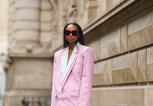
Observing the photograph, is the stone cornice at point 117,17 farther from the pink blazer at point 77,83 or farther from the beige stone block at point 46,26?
the beige stone block at point 46,26

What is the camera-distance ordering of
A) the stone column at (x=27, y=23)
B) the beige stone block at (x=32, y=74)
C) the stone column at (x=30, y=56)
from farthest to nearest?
the stone column at (x=27, y=23) < the beige stone block at (x=32, y=74) < the stone column at (x=30, y=56)

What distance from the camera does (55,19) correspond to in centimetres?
2369

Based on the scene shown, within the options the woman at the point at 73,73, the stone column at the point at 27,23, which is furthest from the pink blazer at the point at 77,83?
the stone column at the point at 27,23

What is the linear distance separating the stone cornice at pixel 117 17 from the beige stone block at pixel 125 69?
625 millimetres

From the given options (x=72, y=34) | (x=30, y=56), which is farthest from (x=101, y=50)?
(x=30, y=56)

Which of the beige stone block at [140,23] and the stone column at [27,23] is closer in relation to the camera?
the beige stone block at [140,23]

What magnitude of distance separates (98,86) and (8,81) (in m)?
12.8

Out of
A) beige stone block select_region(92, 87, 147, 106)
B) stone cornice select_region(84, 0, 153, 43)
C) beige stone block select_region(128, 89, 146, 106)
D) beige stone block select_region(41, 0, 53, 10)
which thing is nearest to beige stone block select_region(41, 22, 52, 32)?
beige stone block select_region(41, 0, 53, 10)

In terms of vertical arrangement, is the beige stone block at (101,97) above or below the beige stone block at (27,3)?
below

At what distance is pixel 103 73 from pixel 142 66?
3.50 metres

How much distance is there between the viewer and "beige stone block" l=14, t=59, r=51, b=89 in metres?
23.3

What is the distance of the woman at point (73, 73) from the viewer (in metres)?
6.23

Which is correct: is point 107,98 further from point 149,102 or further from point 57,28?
point 57,28

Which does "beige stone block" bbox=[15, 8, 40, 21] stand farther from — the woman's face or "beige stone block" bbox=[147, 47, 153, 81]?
the woman's face
